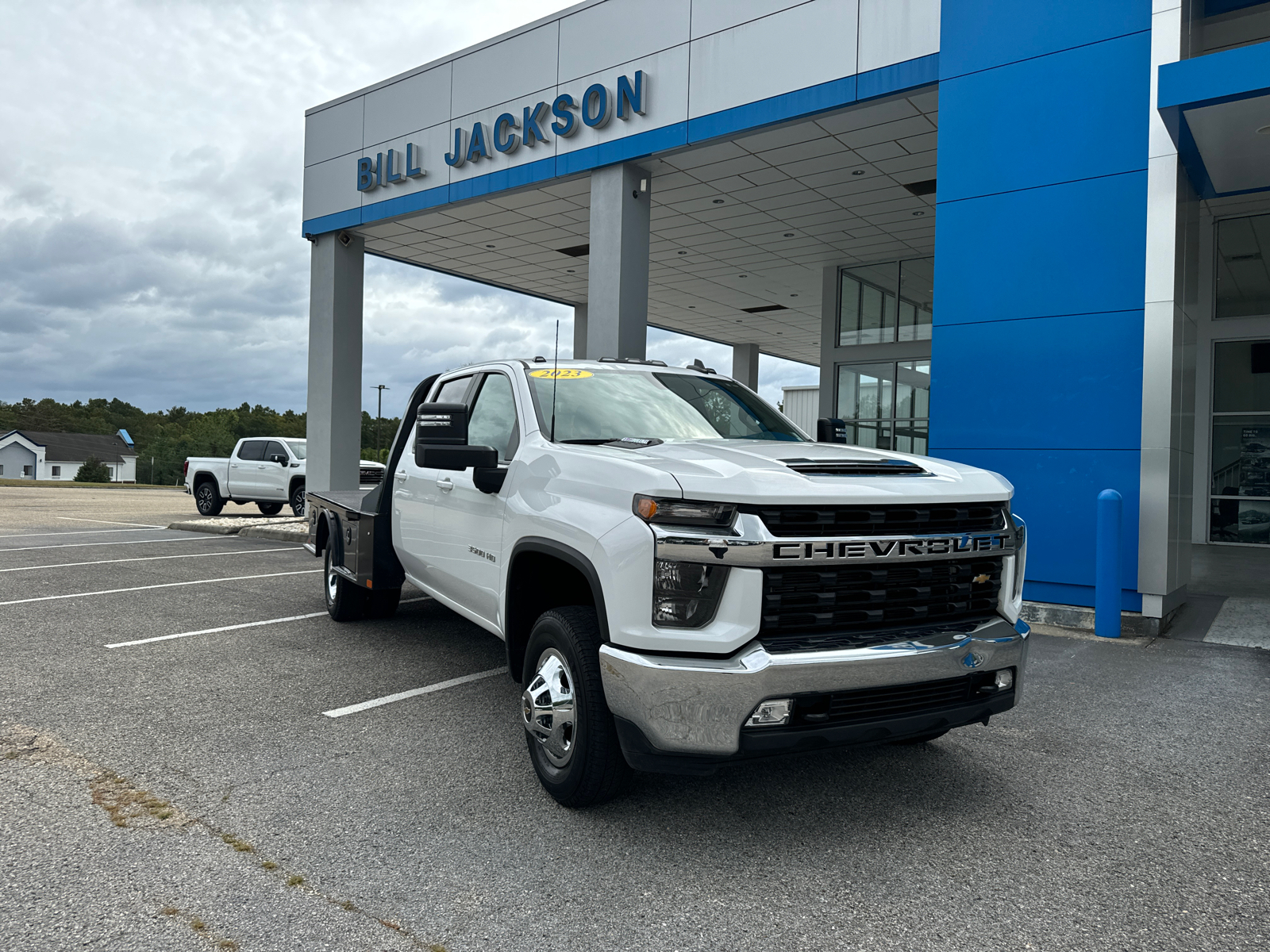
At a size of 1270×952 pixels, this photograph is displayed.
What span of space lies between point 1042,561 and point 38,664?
8.07 meters

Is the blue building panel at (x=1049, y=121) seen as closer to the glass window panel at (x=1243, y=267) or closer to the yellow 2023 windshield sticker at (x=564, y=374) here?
the yellow 2023 windshield sticker at (x=564, y=374)

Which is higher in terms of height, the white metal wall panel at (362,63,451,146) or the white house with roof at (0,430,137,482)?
the white metal wall panel at (362,63,451,146)

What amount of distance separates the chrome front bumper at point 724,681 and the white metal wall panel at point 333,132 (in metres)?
14.8

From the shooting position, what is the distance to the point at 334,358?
1631 centimetres

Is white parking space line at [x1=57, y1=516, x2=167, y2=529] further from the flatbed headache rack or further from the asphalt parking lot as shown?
the asphalt parking lot

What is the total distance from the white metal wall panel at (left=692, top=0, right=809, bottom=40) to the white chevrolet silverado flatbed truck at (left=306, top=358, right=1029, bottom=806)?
8126mm

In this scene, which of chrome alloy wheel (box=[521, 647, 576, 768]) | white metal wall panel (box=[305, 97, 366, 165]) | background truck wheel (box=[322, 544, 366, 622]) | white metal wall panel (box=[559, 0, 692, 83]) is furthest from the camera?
white metal wall panel (box=[305, 97, 366, 165])

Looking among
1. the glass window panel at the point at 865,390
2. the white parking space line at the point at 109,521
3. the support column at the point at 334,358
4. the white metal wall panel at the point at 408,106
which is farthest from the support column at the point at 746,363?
the white parking space line at the point at 109,521

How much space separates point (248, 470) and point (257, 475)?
0.95 feet

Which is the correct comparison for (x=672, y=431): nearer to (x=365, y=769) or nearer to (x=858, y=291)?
(x=365, y=769)

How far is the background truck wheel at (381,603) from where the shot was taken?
736 centimetres

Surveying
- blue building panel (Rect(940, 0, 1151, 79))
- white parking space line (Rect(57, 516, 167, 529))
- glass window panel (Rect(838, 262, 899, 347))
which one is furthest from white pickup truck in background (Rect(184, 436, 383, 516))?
blue building panel (Rect(940, 0, 1151, 79))

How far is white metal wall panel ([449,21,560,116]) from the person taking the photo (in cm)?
1234

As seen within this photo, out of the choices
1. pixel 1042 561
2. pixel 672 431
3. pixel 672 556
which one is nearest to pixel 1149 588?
pixel 1042 561
